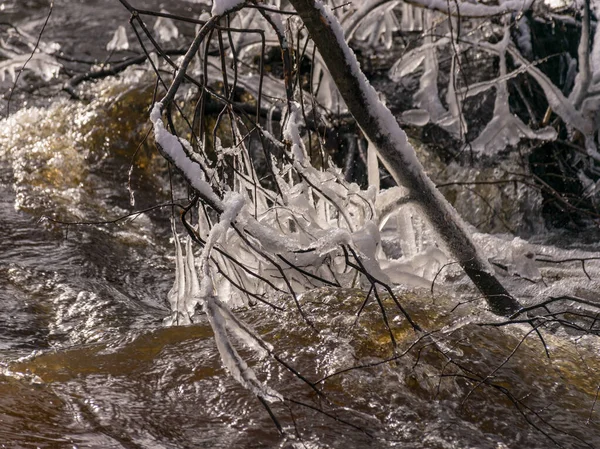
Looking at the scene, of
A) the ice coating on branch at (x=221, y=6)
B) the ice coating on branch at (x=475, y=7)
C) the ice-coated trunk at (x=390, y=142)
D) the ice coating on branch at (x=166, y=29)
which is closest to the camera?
the ice coating on branch at (x=221, y=6)

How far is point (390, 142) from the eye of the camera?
3301 mm

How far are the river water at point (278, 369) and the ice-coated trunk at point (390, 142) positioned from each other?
221 mm

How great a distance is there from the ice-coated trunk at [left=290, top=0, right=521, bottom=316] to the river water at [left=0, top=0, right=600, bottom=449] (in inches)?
8.7

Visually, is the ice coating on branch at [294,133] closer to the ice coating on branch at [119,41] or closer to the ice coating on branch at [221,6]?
the ice coating on branch at [221,6]

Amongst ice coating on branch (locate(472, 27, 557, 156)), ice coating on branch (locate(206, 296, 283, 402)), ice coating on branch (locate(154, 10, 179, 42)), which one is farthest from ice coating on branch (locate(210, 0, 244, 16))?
ice coating on branch (locate(154, 10, 179, 42))

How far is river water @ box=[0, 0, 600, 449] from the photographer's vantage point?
108 inches

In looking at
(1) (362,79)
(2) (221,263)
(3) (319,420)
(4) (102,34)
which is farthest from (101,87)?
(3) (319,420)

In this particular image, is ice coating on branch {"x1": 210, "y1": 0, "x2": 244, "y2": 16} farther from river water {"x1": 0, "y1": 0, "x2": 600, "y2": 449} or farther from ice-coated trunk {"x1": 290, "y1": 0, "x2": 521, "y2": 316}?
river water {"x1": 0, "y1": 0, "x2": 600, "y2": 449}

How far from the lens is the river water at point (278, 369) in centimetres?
275

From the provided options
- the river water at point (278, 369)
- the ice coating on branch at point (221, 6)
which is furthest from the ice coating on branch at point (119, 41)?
the ice coating on branch at point (221, 6)

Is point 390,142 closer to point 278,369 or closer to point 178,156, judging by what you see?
point 278,369

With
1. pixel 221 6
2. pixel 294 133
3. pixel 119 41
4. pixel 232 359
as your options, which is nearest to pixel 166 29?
pixel 119 41

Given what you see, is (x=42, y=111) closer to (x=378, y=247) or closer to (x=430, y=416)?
(x=378, y=247)

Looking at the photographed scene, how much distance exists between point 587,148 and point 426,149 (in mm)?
1220
